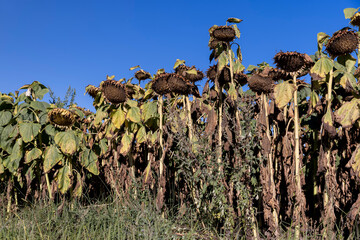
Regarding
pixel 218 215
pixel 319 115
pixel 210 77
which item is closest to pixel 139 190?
pixel 218 215

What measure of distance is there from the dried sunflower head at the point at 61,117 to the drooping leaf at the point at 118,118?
0.49 meters

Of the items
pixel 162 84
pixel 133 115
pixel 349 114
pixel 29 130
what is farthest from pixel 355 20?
pixel 29 130

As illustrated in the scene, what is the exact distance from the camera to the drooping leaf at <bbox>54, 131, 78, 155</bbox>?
3297 mm

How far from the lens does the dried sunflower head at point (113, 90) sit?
10.7ft

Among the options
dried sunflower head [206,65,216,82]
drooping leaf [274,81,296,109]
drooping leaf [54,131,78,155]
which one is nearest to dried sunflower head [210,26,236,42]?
dried sunflower head [206,65,216,82]

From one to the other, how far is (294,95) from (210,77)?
0.87 meters

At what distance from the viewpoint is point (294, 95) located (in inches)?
107

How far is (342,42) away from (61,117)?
2.72m

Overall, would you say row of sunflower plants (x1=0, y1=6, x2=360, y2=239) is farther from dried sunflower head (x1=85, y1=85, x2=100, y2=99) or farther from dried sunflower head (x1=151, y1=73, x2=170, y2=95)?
dried sunflower head (x1=85, y1=85, x2=100, y2=99)

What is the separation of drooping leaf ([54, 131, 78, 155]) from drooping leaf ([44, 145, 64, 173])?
0.17m

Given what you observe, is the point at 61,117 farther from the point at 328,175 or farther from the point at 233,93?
the point at 328,175

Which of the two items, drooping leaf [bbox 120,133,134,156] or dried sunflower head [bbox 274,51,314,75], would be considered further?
drooping leaf [bbox 120,133,134,156]

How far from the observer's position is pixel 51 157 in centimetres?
344

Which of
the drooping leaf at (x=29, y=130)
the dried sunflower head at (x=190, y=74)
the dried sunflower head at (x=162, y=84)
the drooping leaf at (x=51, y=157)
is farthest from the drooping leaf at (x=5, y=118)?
the dried sunflower head at (x=190, y=74)
